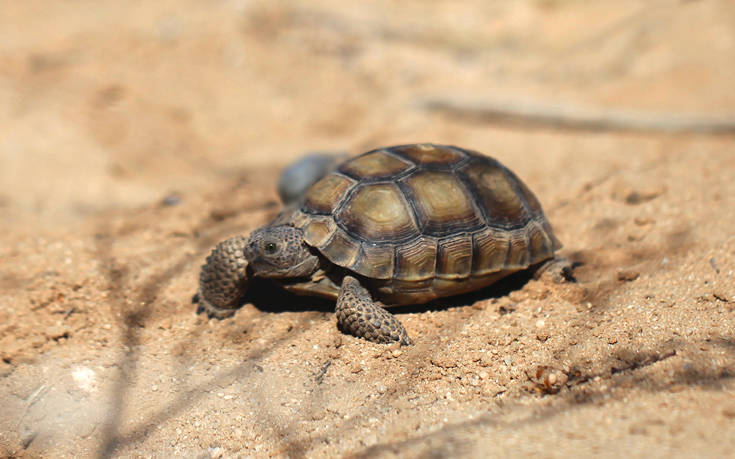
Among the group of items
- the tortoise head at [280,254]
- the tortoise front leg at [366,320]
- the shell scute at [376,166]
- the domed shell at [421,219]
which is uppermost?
the shell scute at [376,166]

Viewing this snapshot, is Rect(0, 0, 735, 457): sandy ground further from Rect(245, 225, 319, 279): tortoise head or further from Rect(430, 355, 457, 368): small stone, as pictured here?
Rect(245, 225, 319, 279): tortoise head

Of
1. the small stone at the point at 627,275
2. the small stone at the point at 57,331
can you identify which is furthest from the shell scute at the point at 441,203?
the small stone at the point at 57,331

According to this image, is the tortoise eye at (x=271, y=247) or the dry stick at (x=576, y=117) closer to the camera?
the tortoise eye at (x=271, y=247)

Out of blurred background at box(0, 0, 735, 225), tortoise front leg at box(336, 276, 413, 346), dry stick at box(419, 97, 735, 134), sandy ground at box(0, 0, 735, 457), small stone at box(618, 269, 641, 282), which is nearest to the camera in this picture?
sandy ground at box(0, 0, 735, 457)

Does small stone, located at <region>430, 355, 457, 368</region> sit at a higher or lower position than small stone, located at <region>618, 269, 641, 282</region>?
lower

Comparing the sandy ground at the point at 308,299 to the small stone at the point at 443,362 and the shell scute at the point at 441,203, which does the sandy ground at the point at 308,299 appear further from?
the shell scute at the point at 441,203

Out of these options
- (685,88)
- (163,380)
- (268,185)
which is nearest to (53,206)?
(268,185)

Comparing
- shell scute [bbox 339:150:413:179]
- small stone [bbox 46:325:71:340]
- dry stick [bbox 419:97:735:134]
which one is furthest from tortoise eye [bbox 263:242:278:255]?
dry stick [bbox 419:97:735:134]
